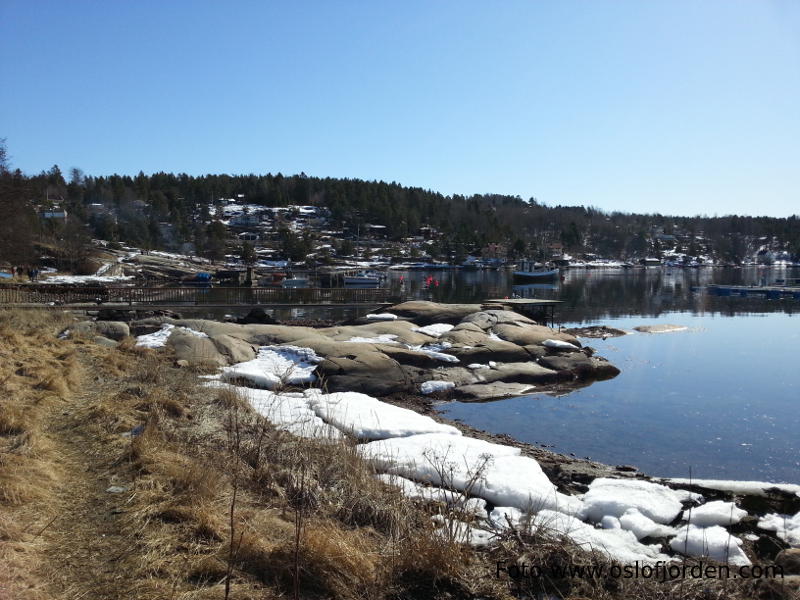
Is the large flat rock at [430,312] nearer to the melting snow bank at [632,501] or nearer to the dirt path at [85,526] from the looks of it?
the melting snow bank at [632,501]

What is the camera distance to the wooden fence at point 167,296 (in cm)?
3125

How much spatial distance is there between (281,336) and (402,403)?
6.60 m

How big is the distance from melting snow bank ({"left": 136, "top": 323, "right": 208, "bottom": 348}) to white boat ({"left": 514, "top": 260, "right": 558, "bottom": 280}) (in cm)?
7387

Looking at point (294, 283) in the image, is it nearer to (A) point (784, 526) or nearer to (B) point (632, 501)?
(B) point (632, 501)

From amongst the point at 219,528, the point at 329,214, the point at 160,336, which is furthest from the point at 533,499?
the point at 329,214

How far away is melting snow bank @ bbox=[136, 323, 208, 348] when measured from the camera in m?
18.8

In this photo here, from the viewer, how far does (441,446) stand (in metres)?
9.97

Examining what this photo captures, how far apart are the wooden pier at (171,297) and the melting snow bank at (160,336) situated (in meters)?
8.96

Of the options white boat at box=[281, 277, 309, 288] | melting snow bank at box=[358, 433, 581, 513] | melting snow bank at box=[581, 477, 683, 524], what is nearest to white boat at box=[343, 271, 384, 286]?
white boat at box=[281, 277, 309, 288]

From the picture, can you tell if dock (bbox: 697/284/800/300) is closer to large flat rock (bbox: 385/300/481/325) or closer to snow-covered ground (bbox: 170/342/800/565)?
large flat rock (bbox: 385/300/481/325)

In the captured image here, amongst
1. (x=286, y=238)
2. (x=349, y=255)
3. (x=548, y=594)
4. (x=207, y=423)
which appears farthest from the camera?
(x=349, y=255)

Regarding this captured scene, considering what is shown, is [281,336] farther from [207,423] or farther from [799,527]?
[799,527]

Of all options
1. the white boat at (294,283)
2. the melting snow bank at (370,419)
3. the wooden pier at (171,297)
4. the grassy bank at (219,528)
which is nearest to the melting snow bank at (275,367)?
the melting snow bank at (370,419)

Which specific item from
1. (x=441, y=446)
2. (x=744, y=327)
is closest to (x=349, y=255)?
(x=744, y=327)
